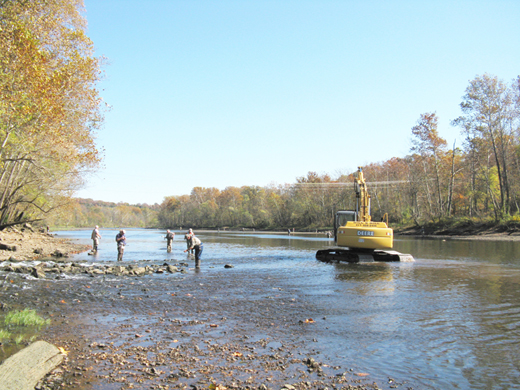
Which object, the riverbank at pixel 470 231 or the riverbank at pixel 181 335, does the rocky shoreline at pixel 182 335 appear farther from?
the riverbank at pixel 470 231

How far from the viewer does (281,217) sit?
12006 cm

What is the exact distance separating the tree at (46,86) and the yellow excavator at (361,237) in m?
16.0

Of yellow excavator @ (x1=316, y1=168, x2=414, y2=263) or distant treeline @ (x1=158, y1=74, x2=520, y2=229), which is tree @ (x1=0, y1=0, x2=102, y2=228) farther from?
distant treeline @ (x1=158, y1=74, x2=520, y2=229)

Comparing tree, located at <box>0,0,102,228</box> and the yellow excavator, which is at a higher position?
tree, located at <box>0,0,102,228</box>

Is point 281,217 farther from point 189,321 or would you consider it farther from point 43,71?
point 189,321

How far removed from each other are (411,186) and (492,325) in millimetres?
60731

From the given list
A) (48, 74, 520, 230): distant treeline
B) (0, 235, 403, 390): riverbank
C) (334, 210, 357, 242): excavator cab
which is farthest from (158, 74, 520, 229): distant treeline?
(0, 235, 403, 390): riverbank

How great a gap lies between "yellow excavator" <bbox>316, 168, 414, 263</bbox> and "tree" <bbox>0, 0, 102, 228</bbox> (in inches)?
629

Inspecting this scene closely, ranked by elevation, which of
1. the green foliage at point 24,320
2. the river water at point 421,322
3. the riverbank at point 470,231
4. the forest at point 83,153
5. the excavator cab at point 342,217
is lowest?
the river water at point 421,322

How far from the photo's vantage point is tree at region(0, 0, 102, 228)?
17.4 m

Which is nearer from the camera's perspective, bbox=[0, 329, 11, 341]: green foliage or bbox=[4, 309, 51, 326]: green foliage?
bbox=[0, 329, 11, 341]: green foliage

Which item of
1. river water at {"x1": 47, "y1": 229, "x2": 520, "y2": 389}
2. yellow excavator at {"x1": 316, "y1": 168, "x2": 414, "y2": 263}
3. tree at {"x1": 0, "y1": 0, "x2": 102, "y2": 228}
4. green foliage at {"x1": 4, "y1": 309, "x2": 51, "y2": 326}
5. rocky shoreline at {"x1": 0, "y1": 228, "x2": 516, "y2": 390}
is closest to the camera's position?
rocky shoreline at {"x1": 0, "y1": 228, "x2": 516, "y2": 390}

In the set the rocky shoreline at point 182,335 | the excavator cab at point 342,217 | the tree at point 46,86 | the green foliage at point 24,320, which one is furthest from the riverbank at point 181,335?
the excavator cab at point 342,217

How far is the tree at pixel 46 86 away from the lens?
1744cm
